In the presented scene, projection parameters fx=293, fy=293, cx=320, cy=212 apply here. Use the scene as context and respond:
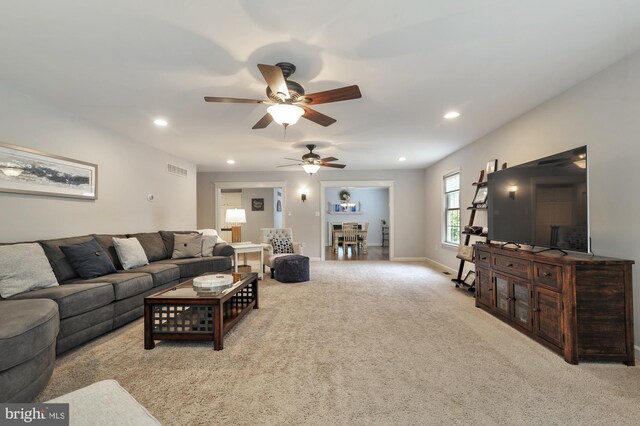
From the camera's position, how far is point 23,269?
2.54m

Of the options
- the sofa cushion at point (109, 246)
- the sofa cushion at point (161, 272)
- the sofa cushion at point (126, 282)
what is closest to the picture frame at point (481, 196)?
the sofa cushion at point (161, 272)

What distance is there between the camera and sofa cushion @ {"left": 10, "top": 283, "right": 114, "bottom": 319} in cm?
240

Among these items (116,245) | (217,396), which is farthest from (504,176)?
(116,245)

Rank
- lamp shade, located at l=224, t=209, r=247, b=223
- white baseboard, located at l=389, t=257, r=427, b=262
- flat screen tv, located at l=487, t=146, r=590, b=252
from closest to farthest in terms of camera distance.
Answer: flat screen tv, located at l=487, t=146, r=590, b=252 < lamp shade, located at l=224, t=209, r=247, b=223 < white baseboard, located at l=389, t=257, r=427, b=262

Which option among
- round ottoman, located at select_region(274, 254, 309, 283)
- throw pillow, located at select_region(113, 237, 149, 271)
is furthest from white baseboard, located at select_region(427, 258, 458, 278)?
throw pillow, located at select_region(113, 237, 149, 271)

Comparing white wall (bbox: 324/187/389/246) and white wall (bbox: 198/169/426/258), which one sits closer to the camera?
white wall (bbox: 198/169/426/258)

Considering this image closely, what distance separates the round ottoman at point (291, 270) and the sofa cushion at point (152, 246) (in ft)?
6.13

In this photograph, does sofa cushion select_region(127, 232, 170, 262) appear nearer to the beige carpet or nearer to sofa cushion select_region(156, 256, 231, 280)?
sofa cushion select_region(156, 256, 231, 280)

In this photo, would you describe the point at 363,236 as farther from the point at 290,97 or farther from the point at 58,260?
the point at 58,260

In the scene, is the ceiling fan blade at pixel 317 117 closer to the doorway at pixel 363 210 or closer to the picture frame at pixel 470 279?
the picture frame at pixel 470 279

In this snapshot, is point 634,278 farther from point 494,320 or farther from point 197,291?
point 197,291

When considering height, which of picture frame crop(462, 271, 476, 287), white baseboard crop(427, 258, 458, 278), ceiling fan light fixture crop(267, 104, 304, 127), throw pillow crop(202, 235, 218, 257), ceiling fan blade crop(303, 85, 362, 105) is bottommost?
white baseboard crop(427, 258, 458, 278)

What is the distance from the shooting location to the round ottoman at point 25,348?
5.28 feet

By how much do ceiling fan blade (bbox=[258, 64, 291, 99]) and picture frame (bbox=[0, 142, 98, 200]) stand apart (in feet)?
9.17
